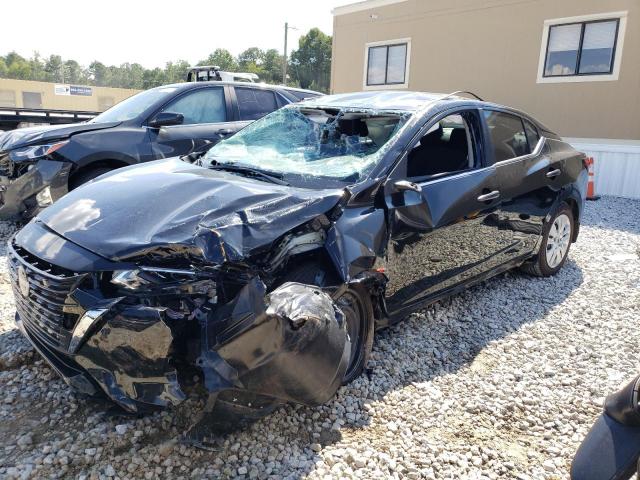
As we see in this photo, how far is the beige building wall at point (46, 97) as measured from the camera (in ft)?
136

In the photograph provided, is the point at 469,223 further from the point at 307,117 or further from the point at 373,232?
the point at 307,117

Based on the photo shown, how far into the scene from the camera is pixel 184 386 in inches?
84.9

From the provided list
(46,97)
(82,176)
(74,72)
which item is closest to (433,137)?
(82,176)

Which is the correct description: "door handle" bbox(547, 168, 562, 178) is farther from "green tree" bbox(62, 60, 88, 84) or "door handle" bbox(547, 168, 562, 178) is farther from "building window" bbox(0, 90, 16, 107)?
"green tree" bbox(62, 60, 88, 84)

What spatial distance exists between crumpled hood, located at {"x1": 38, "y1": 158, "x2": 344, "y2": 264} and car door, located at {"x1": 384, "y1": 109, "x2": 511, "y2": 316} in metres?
0.56

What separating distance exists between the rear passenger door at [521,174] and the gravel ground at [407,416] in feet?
2.42

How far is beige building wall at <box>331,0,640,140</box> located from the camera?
1128 centimetres

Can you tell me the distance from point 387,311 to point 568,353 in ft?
4.67

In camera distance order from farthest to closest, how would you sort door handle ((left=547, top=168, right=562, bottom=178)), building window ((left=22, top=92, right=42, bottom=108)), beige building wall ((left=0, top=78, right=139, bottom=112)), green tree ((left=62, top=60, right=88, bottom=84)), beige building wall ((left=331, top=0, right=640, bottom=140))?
green tree ((left=62, top=60, right=88, bottom=84)), building window ((left=22, top=92, right=42, bottom=108)), beige building wall ((left=0, top=78, right=139, bottom=112)), beige building wall ((left=331, top=0, right=640, bottom=140)), door handle ((left=547, top=168, right=562, bottom=178))

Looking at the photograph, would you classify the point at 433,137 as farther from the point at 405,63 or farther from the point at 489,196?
the point at 405,63

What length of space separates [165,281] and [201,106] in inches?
179

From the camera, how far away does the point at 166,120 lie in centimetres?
560

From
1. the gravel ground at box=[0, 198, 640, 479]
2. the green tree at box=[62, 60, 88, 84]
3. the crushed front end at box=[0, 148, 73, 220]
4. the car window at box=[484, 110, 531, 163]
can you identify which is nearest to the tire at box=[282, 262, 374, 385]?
the gravel ground at box=[0, 198, 640, 479]

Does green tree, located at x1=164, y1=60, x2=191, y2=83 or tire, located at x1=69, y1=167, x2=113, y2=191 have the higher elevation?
green tree, located at x1=164, y1=60, x2=191, y2=83
